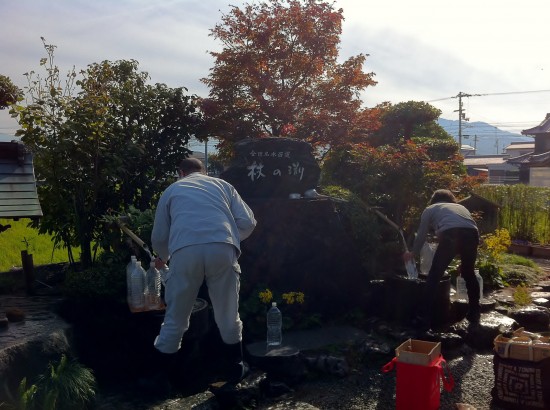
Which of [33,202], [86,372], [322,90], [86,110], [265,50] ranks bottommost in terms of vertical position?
[86,372]

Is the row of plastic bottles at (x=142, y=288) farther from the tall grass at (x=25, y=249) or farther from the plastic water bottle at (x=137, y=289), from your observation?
the tall grass at (x=25, y=249)

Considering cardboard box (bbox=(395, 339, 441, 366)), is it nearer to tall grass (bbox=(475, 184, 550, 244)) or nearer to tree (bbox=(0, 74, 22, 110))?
tree (bbox=(0, 74, 22, 110))

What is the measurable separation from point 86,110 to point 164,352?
3.41 m

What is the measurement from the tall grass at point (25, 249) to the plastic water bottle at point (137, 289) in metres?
2.75

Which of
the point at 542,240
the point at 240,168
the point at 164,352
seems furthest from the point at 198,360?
the point at 542,240

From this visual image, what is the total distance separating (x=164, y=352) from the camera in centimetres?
464

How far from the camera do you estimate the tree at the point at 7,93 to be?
20.1 feet

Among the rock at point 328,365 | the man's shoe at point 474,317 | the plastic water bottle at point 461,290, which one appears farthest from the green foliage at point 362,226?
the rock at point 328,365

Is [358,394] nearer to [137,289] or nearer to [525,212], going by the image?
[137,289]

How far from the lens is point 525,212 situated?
14805 mm

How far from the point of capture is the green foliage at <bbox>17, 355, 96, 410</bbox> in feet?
13.6

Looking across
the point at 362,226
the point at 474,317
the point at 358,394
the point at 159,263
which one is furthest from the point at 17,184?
the point at 474,317

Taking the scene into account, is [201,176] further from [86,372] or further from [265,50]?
[265,50]

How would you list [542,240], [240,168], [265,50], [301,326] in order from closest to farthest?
[301,326] → [240,168] → [265,50] → [542,240]
